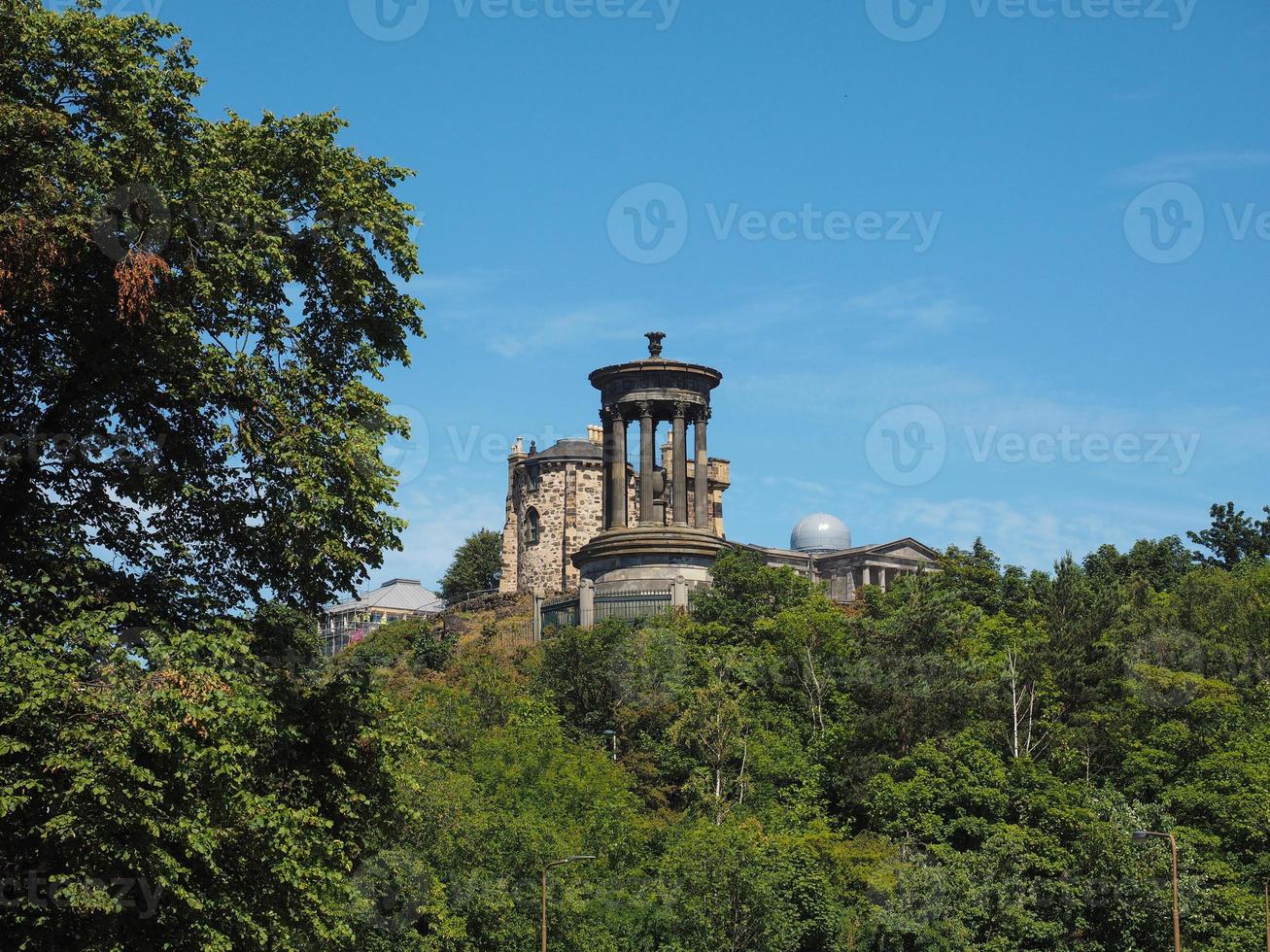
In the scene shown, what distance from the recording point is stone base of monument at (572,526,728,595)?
71000 millimetres

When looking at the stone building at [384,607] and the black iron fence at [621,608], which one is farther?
the stone building at [384,607]

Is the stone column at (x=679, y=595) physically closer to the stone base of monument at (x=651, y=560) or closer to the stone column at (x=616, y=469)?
the stone base of monument at (x=651, y=560)

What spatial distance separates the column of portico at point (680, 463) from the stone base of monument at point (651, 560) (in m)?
0.92

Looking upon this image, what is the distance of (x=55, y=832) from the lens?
2148 cm

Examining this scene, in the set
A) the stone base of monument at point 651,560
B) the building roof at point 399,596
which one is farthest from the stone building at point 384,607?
the stone base of monument at point 651,560

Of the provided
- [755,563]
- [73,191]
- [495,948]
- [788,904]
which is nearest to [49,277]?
[73,191]

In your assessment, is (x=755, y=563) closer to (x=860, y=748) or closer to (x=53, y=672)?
(x=860, y=748)

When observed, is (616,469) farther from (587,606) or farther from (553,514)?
(553,514)

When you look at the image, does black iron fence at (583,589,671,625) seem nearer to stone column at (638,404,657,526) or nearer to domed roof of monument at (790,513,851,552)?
stone column at (638,404,657,526)

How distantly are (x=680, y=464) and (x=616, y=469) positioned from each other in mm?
2722

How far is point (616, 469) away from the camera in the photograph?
74.2m

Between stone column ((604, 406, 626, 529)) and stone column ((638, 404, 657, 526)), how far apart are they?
0.81m

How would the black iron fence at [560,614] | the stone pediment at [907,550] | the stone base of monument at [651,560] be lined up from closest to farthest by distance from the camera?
1. the stone base of monument at [651,560]
2. the black iron fence at [560,614]
3. the stone pediment at [907,550]

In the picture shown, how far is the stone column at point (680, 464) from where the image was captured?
73500 mm
